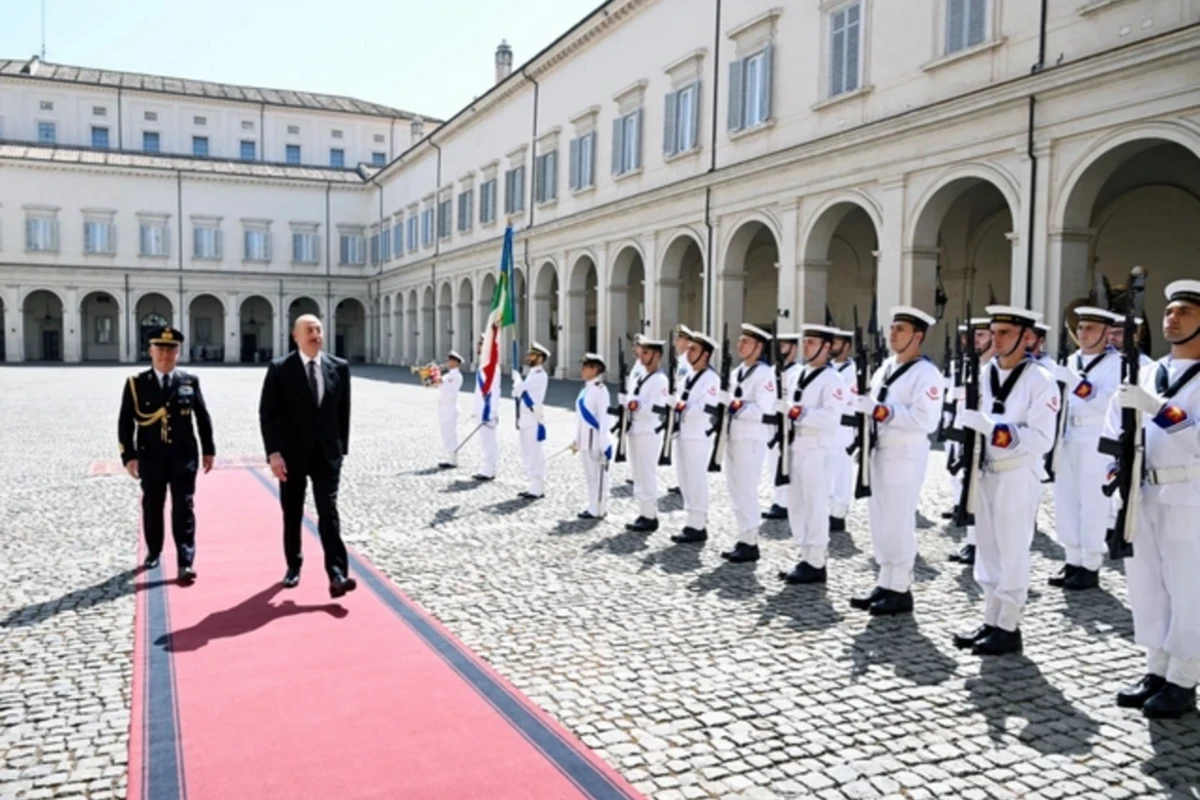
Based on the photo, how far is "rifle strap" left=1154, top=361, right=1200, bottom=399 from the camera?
15.1 ft

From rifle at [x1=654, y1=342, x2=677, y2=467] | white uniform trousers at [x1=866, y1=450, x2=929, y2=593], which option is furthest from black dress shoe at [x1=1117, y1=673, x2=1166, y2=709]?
rifle at [x1=654, y1=342, x2=677, y2=467]

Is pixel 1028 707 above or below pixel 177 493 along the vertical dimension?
below

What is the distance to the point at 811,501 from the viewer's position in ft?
23.0

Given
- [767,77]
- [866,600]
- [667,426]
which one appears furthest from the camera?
[767,77]

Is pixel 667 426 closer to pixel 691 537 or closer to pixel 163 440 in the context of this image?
pixel 691 537

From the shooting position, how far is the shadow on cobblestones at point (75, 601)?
598 centimetres

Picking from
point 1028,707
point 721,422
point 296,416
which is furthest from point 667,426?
point 1028,707

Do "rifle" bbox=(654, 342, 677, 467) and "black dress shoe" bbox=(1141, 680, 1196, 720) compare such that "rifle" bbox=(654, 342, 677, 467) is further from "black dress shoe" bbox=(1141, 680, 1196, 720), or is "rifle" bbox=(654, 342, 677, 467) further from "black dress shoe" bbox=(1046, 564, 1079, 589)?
"black dress shoe" bbox=(1141, 680, 1196, 720)

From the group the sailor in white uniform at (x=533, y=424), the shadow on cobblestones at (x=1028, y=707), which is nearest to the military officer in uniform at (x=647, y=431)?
the sailor in white uniform at (x=533, y=424)

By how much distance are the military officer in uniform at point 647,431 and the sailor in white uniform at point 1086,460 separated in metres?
3.37

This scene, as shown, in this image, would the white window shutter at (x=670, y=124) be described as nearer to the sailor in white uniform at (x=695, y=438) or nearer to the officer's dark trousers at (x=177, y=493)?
the sailor in white uniform at (x=695, y=438)

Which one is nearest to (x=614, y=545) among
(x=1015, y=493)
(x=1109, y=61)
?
(x=1015, y=493)

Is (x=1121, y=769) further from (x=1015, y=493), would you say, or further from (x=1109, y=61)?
(x=1109, y=61)

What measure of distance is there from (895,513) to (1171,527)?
5.86 ft
